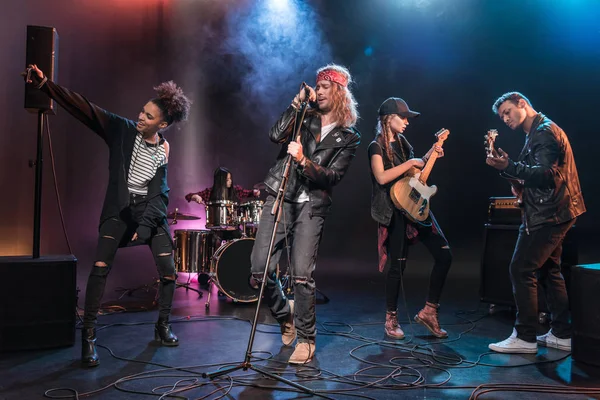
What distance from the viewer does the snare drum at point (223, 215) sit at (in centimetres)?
572

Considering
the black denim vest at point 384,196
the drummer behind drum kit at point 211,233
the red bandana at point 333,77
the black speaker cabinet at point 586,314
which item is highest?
the red bandana at point 333,77

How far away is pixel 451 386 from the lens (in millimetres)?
2854

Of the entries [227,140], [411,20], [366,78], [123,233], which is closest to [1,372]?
[123,233]

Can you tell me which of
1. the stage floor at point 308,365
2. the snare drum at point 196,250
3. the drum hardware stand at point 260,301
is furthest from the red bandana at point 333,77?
the snare drum at point 196,250

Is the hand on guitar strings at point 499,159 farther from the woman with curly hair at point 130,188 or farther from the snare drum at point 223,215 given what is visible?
the snare drum at point 223,215

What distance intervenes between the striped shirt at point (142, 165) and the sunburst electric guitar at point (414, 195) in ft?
5.89

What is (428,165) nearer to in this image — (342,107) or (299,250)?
(342,107)

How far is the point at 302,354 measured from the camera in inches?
127

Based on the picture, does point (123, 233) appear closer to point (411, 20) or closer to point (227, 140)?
point (227, 140)

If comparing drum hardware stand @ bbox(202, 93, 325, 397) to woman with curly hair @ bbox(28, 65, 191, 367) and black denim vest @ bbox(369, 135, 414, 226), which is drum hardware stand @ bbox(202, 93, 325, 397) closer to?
woman with curly hair @ bbox(28, 65, 191, 367)

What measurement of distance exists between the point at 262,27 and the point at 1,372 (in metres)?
6.32

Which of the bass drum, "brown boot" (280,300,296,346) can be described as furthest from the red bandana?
the bass drum

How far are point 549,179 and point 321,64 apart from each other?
5197mm

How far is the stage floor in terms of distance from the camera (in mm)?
2717
